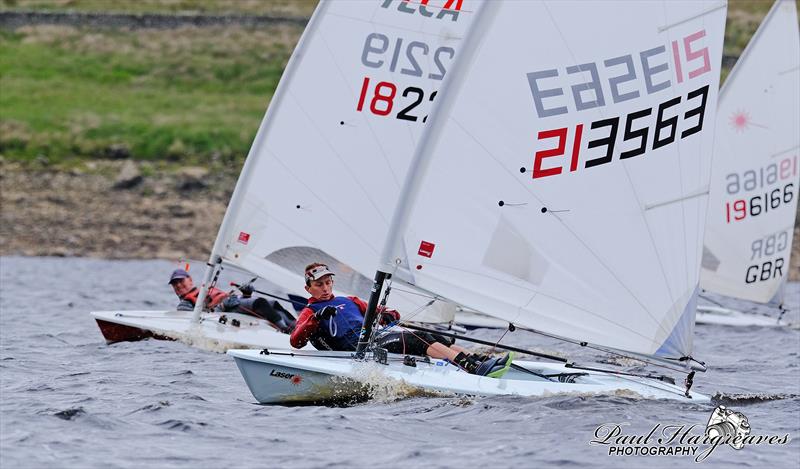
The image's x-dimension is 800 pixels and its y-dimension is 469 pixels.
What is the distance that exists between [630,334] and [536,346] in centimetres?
667

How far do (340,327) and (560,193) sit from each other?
92.7 inches

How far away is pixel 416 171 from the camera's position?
12.0m

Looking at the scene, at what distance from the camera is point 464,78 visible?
1195 centimetres

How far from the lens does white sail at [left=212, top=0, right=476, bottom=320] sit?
1638cm

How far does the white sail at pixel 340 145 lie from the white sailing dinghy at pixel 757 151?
6999 mm

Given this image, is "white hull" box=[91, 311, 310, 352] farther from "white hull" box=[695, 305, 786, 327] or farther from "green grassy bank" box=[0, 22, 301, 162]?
"green grassy bank" box=[0, 22, 301, 162]

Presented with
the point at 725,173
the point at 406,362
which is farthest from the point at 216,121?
the point at 406,362

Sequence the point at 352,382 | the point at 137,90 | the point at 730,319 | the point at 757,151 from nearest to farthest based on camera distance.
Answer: the point at 352,382 → the point at 757,151 → the point at 730,319 → the point at 137,90

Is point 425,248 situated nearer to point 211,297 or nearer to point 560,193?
point 560,193

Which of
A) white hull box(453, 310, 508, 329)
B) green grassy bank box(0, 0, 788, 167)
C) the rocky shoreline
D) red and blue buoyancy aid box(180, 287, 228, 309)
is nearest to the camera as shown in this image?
red and blue buoyancy aid box(180, 287, 228, 309)

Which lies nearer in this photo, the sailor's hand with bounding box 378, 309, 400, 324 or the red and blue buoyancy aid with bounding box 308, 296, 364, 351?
the red and blue buoyancy aid with bounding box 308, 296, 364, 351

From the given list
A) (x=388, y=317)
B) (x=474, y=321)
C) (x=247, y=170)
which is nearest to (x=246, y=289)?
(x=247, y=170)

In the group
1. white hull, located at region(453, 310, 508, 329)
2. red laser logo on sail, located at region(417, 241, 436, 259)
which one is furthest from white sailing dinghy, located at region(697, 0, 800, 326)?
red laser logo on sail, located at region(417, 241, 436, 259)

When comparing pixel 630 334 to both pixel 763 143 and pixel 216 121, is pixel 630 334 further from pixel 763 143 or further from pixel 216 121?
pixel 216 121
